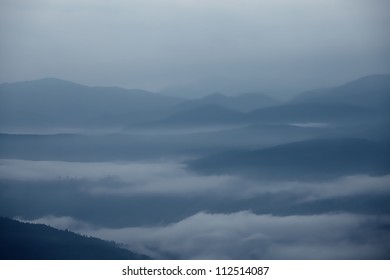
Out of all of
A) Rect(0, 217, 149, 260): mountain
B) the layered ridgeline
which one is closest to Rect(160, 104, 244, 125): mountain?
the layered ridgeline

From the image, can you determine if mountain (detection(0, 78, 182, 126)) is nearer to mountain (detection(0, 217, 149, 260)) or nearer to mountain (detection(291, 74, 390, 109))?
mountain (detection(0, 217, 149, 260))

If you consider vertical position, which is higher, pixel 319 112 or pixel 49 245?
pixel 319 112

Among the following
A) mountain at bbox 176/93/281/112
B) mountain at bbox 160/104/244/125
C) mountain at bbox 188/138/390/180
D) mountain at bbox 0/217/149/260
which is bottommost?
mountain at bbox 0/217/149/260

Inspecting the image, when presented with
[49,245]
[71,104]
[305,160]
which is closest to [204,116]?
[305,160]

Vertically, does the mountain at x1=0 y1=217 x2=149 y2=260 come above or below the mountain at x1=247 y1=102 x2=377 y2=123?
below

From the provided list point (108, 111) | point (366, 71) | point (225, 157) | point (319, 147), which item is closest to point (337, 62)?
point (366, 71)

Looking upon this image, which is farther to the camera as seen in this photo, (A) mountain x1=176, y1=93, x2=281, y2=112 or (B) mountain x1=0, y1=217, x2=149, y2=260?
(A) mountain x1=176, y1=93, x2=281, y2=112

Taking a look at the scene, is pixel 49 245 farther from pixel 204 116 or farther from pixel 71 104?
pixel 204 116
